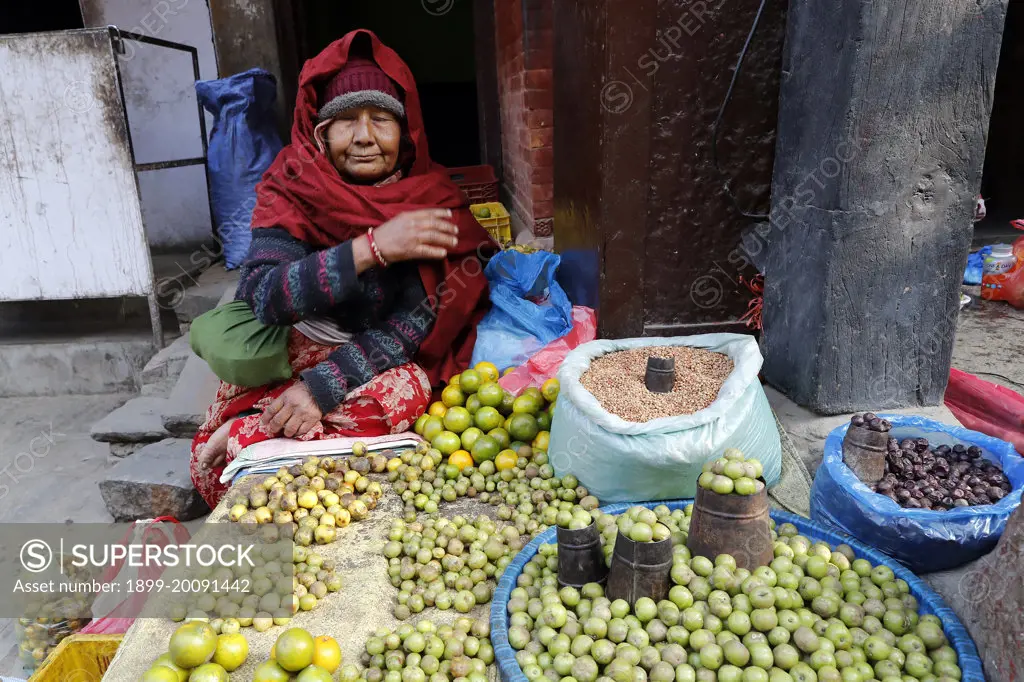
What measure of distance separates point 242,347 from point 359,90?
1.16 metres

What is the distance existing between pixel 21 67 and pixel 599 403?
452 cm

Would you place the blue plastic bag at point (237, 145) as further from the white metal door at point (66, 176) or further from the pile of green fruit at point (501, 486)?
the pile of green fruit at point (501, 486)

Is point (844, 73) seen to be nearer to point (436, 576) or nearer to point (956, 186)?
point (956, 186)

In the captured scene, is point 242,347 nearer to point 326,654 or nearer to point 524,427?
point 524,427

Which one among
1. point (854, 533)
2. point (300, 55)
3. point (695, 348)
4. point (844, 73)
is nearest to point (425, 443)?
point (695, 348)

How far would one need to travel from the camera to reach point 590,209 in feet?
10.2

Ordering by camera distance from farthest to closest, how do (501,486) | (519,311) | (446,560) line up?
(519,311), (501,486), (446,560)

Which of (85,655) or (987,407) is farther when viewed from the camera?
(987,407)

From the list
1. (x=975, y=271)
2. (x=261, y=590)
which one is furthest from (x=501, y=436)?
(x=975, y=271)

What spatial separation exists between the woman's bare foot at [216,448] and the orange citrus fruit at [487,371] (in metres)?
1.08

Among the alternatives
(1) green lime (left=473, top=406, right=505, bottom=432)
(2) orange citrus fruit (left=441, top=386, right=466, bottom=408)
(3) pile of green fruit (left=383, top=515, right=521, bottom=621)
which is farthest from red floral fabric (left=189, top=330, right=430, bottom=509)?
(3) pile of green fruit (left=383, top=515, right=521, bottom=621)

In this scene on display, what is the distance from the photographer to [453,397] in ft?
9.77

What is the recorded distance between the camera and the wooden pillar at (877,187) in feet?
7.00

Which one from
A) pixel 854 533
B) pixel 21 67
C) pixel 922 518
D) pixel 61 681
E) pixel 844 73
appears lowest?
pixel 61 681
